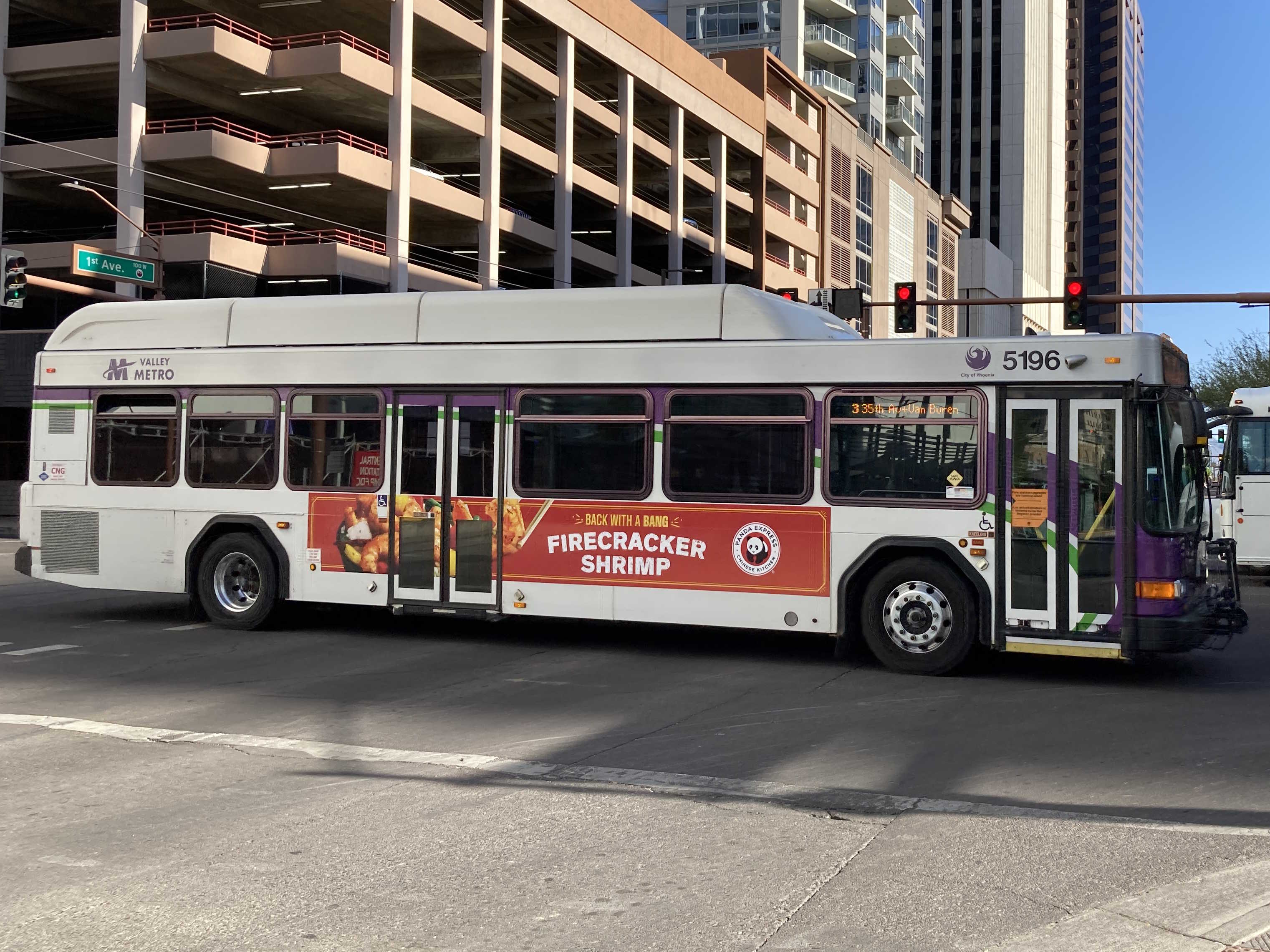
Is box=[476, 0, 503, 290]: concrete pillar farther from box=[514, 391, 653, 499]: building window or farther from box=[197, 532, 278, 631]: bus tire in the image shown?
box=[514, 391, 653, 499]: building window

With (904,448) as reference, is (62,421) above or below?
above

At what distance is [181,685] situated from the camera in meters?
10.0

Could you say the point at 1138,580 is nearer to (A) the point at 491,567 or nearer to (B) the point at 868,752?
(B) the point at 868,752

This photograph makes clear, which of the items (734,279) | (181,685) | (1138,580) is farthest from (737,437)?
(734,279)

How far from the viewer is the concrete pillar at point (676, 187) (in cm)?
5744

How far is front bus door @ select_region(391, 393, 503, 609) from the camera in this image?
1222 cm

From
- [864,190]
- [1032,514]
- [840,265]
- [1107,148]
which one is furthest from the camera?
[1107,148]

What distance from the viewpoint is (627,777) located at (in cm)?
709

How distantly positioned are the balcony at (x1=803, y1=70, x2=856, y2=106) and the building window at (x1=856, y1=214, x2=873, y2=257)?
923cm

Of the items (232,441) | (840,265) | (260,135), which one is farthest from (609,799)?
(840,265)

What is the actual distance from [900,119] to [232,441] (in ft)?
285

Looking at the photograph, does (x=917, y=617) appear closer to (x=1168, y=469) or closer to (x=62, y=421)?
(x=1168, y=469)

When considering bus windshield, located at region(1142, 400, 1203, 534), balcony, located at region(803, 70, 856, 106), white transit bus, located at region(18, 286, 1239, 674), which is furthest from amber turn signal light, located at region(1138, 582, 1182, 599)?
balcony, located at region(803, 70, 856, 106)

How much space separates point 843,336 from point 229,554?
6592 millimetres
